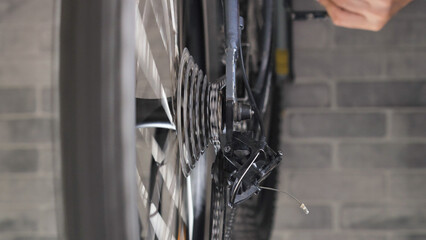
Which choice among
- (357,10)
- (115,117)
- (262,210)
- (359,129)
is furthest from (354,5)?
(115,117)

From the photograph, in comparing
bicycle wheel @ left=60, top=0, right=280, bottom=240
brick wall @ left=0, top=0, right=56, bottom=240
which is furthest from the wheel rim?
brick wall @ left=0, top=0, right=56, bottom=240

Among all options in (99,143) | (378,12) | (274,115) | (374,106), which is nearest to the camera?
(99,143)

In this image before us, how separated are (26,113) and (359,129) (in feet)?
3.71

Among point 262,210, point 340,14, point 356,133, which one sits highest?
point 340,14

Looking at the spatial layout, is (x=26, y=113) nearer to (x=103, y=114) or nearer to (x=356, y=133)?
(x=356, y=133)

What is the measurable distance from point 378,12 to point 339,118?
416 mm

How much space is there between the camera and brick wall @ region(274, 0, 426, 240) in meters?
1.57

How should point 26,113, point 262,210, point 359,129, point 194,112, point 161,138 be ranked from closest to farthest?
point 161,138, point 194,112, point 262,210, point 359,129, point 26,113

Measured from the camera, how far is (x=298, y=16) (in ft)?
5.02

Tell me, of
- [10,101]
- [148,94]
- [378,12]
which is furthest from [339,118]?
[148,94]

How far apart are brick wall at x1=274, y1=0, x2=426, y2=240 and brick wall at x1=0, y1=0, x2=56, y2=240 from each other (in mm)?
830

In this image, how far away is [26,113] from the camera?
1.73 m

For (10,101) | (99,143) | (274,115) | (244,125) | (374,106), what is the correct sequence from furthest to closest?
(10,101) < (374,106) < (274,115) < (244,125) < (99,143)

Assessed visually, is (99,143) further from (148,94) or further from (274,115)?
(274,115)
